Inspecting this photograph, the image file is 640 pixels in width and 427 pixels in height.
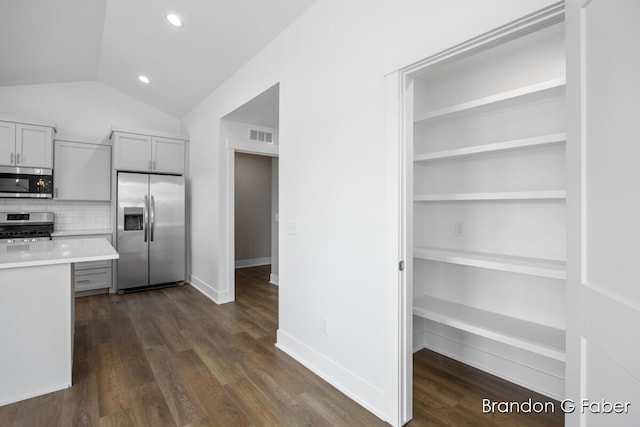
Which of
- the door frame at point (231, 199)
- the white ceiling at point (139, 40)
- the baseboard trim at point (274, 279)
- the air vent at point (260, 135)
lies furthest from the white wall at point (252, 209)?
the door frame at point (231, 199)

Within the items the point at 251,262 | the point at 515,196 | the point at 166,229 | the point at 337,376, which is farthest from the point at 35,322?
the point at 251,262

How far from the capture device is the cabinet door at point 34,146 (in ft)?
13.4

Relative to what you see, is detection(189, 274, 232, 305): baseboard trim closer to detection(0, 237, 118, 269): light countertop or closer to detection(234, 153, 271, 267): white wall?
detection(234, 153, 271, 267): white wall

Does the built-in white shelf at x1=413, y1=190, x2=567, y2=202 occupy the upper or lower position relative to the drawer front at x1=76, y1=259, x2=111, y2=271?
upper

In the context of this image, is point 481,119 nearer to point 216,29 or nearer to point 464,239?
point 464,239

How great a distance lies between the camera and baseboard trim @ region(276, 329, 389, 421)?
194cm

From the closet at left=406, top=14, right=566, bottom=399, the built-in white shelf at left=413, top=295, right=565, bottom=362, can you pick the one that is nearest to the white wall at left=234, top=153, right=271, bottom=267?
the closet at left=406, top=14, right=566, bottom=399

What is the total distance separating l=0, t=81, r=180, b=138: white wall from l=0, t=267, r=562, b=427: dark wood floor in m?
3.18

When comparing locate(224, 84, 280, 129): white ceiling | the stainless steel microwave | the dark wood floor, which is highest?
locate(224, 84, 280, 129): white ceiling

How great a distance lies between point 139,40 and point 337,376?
3.99 meters

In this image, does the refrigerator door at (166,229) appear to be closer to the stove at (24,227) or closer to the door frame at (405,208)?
the stove at (24,227)

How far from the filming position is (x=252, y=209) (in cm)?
668

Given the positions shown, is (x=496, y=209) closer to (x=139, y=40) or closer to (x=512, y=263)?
(x=512, y=263)

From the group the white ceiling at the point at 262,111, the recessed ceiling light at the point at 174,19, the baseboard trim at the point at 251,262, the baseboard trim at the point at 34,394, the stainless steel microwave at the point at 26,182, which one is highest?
the recessed ceiling light at the point at 174,19
